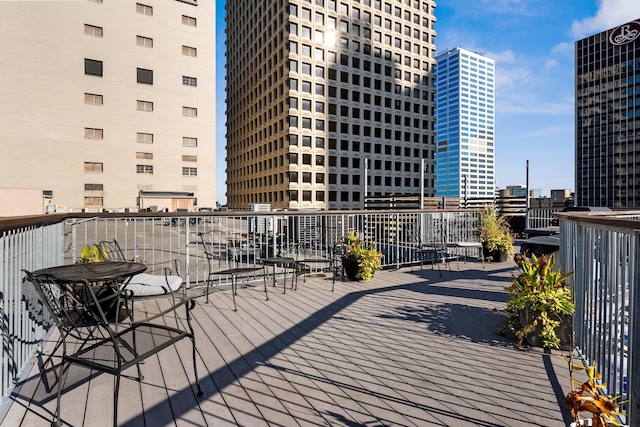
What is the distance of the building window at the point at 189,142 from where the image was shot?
141 ft

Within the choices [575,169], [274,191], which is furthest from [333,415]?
[575,169]

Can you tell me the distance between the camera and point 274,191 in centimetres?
5409

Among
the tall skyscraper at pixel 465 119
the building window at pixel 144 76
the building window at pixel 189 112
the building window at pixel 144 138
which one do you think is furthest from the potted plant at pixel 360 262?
the tall skyscraper at pixel 465 119

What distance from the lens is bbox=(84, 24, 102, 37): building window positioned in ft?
127

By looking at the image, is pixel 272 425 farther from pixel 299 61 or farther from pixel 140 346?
pixel 299 61

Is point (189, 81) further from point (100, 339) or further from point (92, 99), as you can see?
point (100, 339)

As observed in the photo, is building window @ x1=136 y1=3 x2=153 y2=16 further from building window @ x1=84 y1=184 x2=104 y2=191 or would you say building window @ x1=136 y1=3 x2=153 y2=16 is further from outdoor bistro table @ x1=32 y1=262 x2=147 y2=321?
outdoor bistro table @ x1=32 y1=262 x2=147 y2=321

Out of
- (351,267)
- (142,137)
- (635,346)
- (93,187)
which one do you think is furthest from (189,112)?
(635,346)

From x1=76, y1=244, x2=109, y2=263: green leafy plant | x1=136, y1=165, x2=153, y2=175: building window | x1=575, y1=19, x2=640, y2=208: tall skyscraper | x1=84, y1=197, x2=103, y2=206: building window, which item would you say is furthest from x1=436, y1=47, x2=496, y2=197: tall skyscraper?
x1=76, y1=244, x2=109, y2=263: green leafy plant

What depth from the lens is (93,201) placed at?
38.9 metres

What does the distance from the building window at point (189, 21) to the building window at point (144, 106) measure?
10.8 metres

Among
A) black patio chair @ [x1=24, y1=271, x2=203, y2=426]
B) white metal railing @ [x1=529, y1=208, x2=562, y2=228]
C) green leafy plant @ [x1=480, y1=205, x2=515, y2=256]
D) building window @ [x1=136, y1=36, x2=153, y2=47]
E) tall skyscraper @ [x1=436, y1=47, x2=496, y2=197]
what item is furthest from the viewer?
tall skyscraper @ [x1=436, y1=47, x2=496, y2=197]

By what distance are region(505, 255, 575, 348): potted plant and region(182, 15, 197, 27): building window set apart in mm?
49008

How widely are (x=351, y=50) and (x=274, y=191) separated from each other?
81.5 feet
